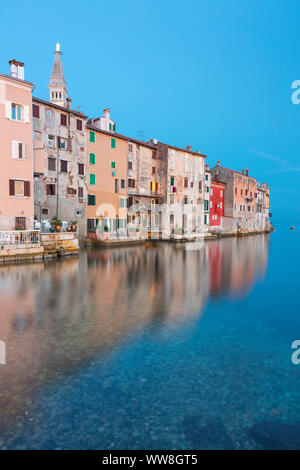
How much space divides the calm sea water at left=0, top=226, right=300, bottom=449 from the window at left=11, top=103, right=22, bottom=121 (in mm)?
13725

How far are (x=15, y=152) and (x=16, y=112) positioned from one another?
3.00m

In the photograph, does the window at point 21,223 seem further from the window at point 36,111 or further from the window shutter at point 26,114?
the window at point 36,111

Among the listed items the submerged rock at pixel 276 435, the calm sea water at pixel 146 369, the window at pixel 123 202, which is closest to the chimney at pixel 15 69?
the calm sea water at pixel 146 369

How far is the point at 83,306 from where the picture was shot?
11.6m

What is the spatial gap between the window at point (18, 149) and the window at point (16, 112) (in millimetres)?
1779

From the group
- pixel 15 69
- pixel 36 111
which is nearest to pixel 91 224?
pixel 36 111

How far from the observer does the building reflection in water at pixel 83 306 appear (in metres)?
6.74

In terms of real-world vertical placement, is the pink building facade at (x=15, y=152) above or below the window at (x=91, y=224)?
above

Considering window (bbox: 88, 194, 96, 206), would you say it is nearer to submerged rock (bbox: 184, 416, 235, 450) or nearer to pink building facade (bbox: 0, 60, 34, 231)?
pink building facade (bbox: 0, 60, 34, 231)

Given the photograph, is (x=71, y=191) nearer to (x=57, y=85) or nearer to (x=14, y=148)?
(x=14, y=148)

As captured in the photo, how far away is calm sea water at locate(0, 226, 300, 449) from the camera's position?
4746mm

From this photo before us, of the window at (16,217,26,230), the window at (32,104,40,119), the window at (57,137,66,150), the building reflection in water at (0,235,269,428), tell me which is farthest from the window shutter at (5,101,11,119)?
the building reflection in water at (0,235,269,428)
